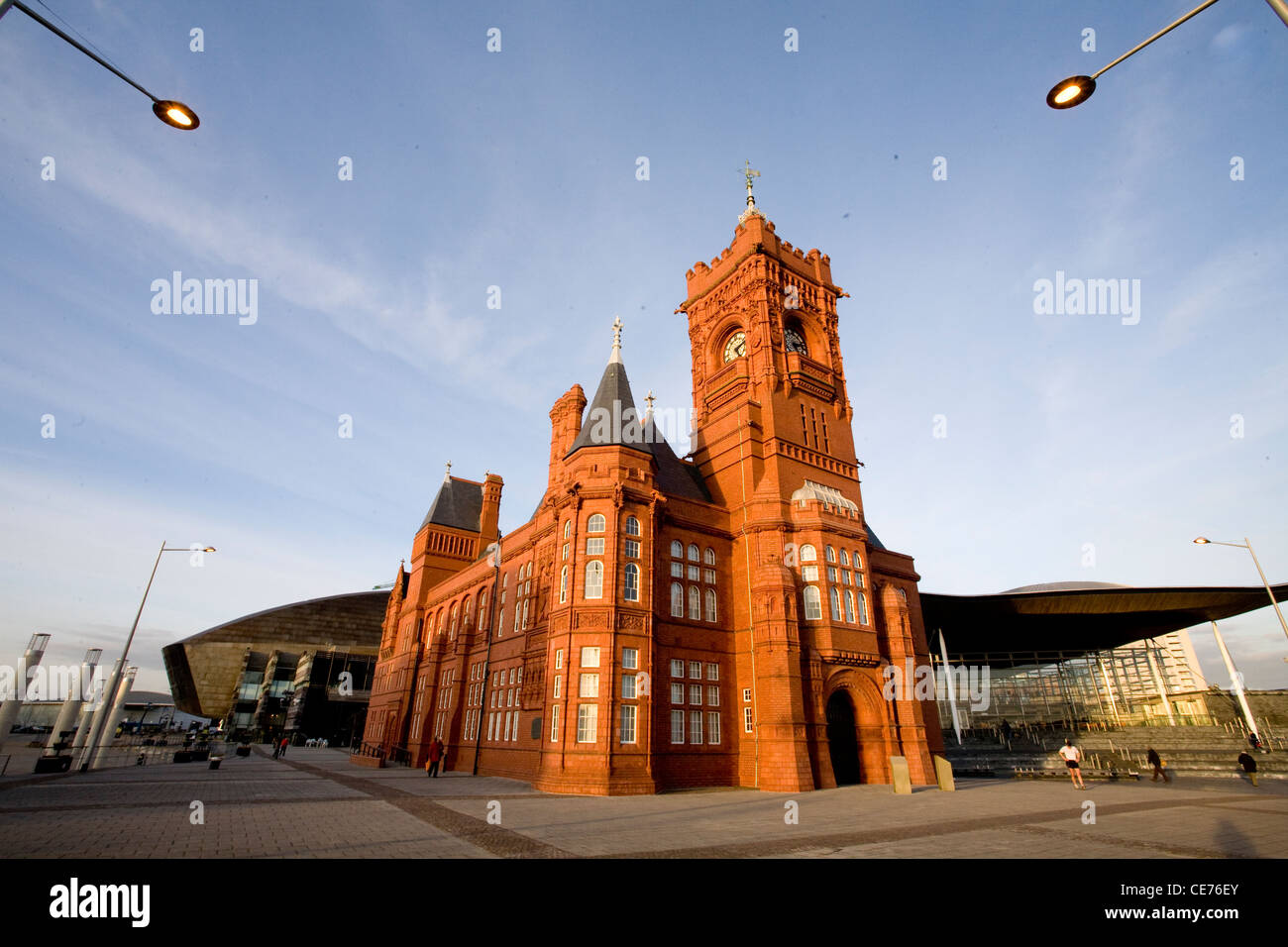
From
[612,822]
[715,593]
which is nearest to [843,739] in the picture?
[715,593]

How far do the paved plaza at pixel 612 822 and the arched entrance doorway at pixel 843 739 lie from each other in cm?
466

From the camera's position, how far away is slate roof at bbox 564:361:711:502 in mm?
29547

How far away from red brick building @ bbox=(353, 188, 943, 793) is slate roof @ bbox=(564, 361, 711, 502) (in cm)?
12

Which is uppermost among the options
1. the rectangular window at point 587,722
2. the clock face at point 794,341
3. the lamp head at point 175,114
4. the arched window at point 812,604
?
the clock face at point 794,341

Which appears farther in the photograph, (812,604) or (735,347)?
(735,347)

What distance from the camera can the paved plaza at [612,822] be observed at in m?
10.8

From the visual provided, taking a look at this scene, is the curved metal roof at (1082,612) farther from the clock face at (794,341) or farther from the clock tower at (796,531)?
the clock face at (794,341)

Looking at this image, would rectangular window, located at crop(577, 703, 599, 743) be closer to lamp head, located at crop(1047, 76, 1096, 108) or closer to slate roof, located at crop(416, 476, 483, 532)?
lamp head, located at crop(1047, 76, 1096, 108)

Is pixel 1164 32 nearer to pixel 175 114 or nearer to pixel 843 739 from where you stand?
pixel 175 114

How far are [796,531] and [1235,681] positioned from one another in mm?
35374

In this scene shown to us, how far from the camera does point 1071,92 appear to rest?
7.71 meters

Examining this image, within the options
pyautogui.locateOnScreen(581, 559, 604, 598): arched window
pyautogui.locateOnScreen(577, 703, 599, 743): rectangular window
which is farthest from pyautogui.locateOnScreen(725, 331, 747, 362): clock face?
pyautogui.locateOnScreen(577, 703, 599, 743): rectangular window

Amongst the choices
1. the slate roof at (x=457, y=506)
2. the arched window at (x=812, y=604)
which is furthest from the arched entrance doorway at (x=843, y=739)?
the slate roof at (x=457, y=506)
